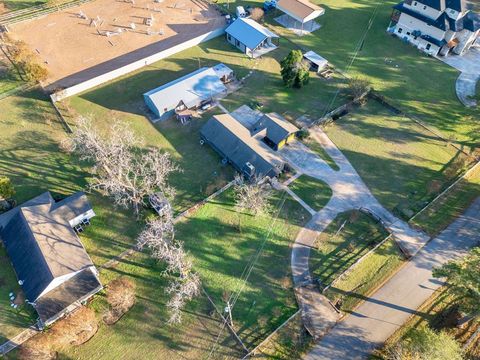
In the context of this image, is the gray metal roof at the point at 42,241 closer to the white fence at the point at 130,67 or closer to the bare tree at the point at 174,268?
the bare tree at the point at 174,268

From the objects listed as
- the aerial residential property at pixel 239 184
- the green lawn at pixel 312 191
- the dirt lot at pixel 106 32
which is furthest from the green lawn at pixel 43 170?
the green lawn at pixel 312 191

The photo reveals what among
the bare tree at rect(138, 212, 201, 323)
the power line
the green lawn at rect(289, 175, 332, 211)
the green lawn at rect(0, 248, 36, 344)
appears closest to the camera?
the bare tree at rect(138, 212, 201, 323)

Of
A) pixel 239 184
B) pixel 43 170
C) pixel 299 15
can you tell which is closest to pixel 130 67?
pixel 43 170

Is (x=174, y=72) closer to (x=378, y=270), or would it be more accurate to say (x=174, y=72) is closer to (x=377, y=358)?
(x=378, y=270)

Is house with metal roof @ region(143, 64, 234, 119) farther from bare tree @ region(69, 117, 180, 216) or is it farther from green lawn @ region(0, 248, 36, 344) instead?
green lawn @ region(0, 248, 36, 344)

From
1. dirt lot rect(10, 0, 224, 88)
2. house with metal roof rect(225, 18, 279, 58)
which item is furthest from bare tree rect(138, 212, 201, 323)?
house with metal roof rect(225, 18, 279, 58)
